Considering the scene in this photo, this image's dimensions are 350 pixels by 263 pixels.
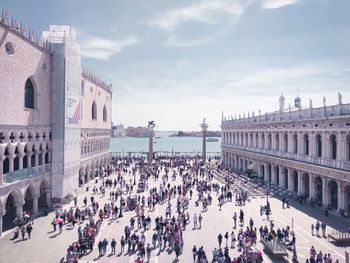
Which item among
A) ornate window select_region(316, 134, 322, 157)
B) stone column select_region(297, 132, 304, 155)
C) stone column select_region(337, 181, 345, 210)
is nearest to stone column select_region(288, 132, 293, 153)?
stone column select_region(297, 132, 304, 155)

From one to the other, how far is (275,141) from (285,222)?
16685 millimetres

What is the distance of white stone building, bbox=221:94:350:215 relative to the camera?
86.3 ft

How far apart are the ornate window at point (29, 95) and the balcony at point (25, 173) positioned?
176 inches

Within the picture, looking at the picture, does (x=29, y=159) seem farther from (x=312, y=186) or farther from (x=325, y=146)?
(x=312, y=186)

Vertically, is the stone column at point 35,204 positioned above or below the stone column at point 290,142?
below

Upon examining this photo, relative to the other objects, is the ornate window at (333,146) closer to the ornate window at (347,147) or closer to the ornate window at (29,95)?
the ornate window at (347,147)

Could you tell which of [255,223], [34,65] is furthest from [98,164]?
[255,223]

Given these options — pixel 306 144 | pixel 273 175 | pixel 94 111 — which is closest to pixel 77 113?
pixel 94 111

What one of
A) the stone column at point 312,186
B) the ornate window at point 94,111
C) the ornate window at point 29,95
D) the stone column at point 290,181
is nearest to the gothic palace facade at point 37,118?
the ornate window at point 29,95

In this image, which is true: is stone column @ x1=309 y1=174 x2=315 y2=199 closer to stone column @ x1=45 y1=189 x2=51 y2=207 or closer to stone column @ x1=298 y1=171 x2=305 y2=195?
stone column @ x1=298 y1=171 x2=305 y2=195

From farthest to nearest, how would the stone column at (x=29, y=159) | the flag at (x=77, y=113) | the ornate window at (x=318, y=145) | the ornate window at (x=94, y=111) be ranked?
the ornate window at (x=94, y=111), the flag at (x=77, y=113), the ornate window at (x=318, y=145), the stone column at (x=29, y=159)

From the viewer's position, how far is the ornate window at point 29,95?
2505cm

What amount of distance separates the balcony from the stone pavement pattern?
3.15m

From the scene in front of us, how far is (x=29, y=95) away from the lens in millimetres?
25562
